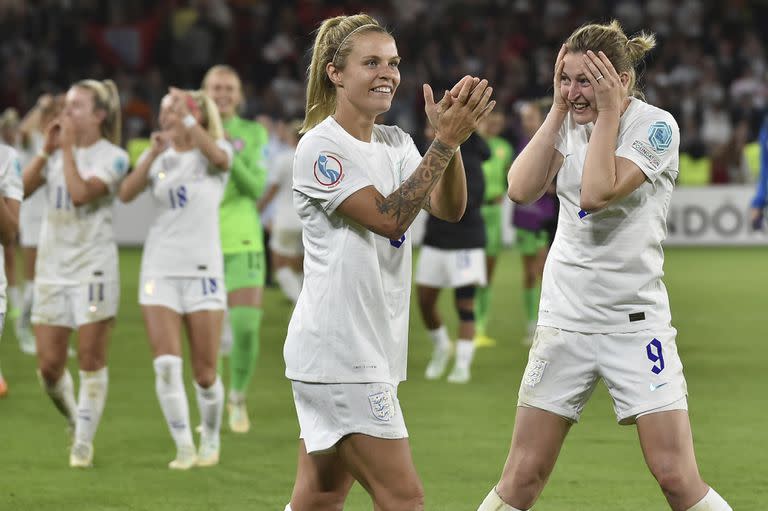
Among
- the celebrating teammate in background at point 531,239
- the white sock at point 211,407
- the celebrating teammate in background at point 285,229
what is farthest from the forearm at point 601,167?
the celebrating teammate in background at point 285,229

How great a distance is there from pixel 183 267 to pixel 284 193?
7678mm

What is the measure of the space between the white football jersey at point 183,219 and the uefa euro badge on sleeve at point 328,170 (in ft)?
11.6

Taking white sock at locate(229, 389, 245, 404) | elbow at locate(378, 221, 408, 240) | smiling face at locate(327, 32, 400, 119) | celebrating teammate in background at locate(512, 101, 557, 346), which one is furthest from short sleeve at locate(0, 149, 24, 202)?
celebrating teammate in background at locate(512, 101, 557, 346)

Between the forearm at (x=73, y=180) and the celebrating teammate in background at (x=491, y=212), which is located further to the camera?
the celebrating teammate in background at (x=491, y=212)

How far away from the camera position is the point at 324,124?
14.1ft

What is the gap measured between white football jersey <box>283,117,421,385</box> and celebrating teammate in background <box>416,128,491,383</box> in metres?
6.31

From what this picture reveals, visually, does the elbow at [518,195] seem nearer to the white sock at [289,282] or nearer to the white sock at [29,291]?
the white sock at [29,291]

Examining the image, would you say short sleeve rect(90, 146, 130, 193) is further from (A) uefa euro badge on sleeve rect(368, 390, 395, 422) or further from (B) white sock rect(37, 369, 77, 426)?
(A) uefa euro badge on sleeve rect(368, 390, 395, 422)

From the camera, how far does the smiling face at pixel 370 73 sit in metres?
4.29

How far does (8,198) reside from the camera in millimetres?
5977

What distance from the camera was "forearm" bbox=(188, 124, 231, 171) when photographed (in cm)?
762

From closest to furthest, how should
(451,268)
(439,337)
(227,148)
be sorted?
(227,148) < (451,268) < (439,337)

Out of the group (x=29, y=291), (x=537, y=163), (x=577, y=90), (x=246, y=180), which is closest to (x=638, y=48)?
(x=577, y=90)

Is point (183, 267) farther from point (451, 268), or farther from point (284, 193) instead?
point (284, 193)
